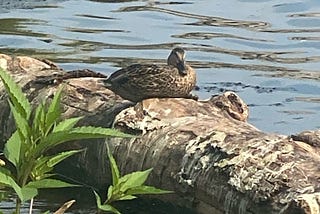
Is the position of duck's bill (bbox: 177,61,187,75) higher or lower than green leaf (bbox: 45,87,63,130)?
lower

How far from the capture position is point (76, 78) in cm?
669

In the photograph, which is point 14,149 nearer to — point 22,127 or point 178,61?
point 22,127

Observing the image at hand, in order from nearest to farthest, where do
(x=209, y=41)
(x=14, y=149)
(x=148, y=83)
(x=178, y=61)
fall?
(x=14, y=149) < (x=148, y=83) < (x=178, y=61) < (x=209, y=41)

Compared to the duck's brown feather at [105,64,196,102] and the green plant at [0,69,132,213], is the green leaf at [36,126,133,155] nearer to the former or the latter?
the green plant at [0,69,132,213]

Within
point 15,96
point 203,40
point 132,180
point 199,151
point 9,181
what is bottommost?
point 203,40

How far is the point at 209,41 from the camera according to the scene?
11555 mm

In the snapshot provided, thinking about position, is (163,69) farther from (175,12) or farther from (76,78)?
(175,12)

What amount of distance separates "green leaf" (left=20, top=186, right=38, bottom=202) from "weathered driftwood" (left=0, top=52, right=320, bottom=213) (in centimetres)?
235

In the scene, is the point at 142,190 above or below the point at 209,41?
above

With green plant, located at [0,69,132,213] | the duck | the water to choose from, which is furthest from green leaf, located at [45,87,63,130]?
the water

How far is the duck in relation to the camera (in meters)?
6.06

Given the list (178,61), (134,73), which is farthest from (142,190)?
(178,61)

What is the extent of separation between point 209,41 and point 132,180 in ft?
30.2

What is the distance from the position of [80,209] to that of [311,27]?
23.2 ft
